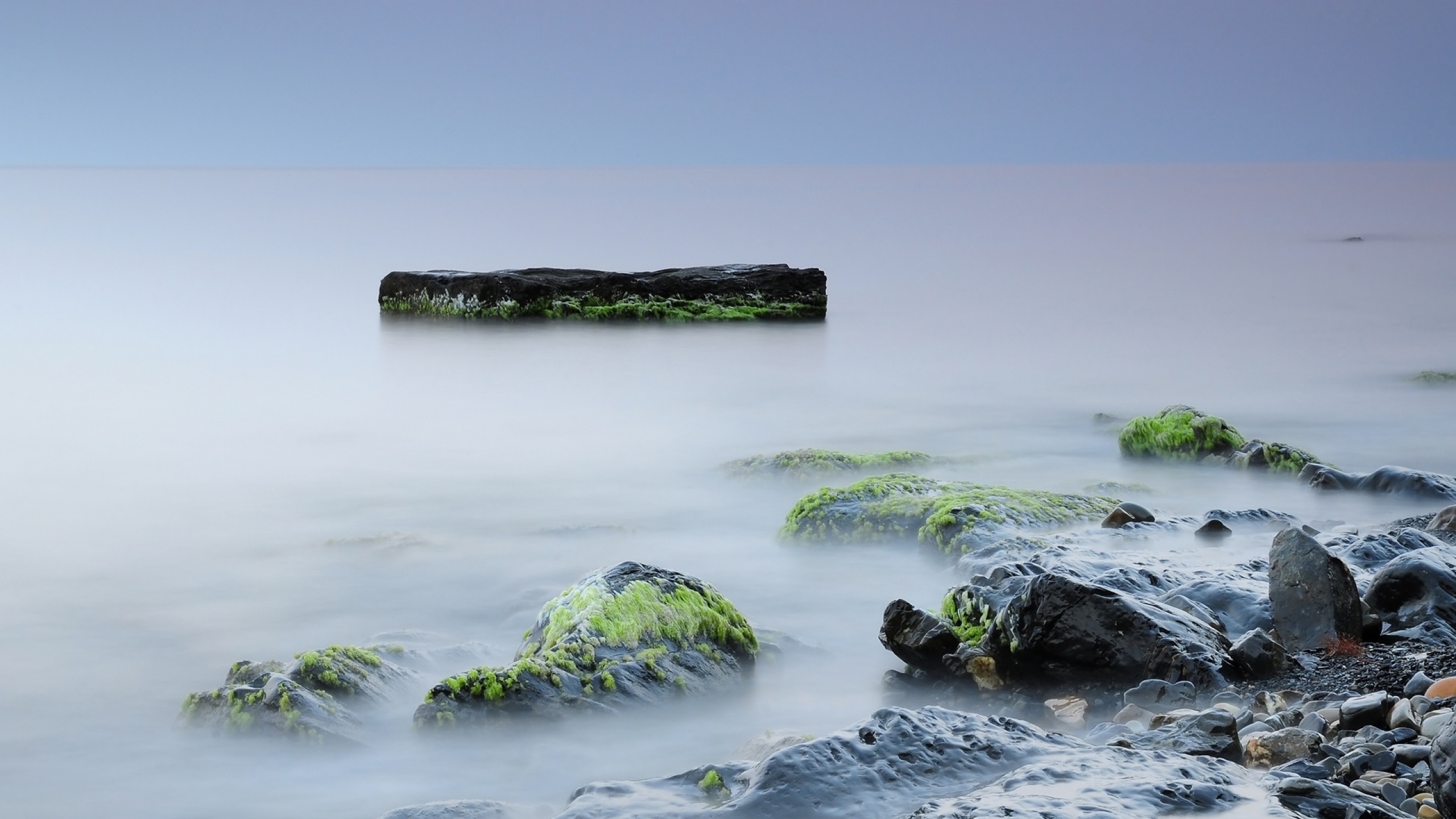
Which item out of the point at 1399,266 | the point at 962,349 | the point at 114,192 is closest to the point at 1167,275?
the point at 1399,266

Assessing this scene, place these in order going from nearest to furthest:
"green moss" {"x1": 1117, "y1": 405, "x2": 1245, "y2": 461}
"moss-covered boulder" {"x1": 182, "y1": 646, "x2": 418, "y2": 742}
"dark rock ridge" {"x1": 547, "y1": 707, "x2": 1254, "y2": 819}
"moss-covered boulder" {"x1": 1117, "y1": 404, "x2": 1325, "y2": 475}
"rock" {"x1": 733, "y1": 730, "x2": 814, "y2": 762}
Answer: "dark rock ridge" {"x1": 547, "y1": 707, "x2": 1254, "y2": 819}, "rock" {"x1": 733, "y1": 730, "x2": 814, "y2": 762}, "moss-covered boulder" {"x1": 182, "y1": 646, "x2": 418, "y2": 742}, "moss-covered boulder" {"x1": 1117, "y1": 404, "x2": 1325, "y2": 475}, "green moss" {"x1": 1117, "y1": 405, "x2": 1245, "y2": 461}

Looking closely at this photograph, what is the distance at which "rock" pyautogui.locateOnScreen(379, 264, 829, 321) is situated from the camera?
56.8 feet

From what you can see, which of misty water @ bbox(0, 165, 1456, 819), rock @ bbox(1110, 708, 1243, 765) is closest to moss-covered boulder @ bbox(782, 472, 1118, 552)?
misty water @ bbox(0, 165, 1456, 819)

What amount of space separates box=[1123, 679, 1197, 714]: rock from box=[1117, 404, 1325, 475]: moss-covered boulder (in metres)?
4.32

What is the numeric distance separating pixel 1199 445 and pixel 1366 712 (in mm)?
5147

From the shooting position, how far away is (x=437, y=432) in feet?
36.2

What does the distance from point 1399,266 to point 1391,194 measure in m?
41.5

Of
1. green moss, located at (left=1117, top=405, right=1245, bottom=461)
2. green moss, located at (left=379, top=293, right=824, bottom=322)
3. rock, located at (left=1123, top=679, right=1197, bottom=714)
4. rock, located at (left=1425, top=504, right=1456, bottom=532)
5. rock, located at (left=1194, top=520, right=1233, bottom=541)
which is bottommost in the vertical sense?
rock, located at (left=1123, top=679, right=1197, bottom=714)

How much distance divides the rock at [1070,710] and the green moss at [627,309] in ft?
42.3

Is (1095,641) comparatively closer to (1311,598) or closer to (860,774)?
(1311,598)

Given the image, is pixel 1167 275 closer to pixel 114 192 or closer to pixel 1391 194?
pixel 1391 194

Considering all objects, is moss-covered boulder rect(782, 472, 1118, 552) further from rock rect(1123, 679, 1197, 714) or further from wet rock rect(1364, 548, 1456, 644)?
rock rect(1123, 679, 1197, 714)

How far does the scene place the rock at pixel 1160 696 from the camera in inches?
173

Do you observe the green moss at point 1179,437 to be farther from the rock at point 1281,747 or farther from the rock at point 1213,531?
the rock at point 1281,747
